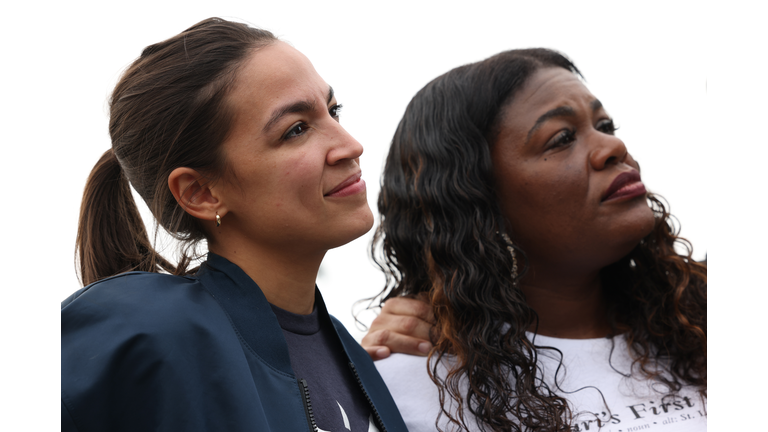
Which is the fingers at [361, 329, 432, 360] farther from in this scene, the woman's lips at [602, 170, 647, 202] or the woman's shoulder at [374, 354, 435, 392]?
the woman's lips at [602, 170, 647, 202]

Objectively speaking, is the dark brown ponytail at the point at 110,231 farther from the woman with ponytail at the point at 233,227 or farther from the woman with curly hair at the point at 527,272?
the woman with curly hair at the point at 527,272

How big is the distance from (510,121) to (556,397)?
114cm

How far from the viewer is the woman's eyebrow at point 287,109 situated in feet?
5.75

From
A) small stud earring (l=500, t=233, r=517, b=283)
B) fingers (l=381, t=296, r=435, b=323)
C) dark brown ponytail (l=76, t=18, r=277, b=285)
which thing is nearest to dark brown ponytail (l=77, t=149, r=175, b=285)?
dark brown ponytail (l=76, t=18, r=277, b=285)

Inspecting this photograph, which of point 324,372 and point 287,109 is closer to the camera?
point 287,109

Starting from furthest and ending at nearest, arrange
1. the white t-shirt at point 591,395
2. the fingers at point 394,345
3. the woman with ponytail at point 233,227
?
1. the fingers at point 394,345
2. the white t-shirt at point 591,395
3. the woman with ponytail at point 233,227

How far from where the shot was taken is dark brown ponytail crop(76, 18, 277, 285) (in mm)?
1778

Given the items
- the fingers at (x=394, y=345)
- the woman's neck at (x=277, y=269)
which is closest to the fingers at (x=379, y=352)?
the fingers at (x=394, y=345)

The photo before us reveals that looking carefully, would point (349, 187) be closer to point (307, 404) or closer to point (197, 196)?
point (197, 196)

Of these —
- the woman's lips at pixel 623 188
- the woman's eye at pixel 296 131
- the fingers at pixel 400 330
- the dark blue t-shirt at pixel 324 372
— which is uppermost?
the woman's eye at pixel 296 131

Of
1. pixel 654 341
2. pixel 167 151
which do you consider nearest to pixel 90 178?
pixel 167 151

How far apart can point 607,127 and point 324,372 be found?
171 centimetres

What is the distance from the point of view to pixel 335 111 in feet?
6.84

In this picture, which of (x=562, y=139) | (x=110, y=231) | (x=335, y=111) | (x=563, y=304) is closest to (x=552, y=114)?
(x=562, y=139)
